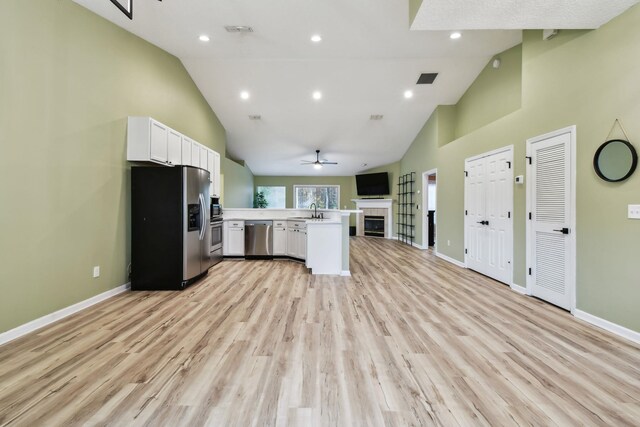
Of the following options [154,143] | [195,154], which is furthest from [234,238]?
[154,143]

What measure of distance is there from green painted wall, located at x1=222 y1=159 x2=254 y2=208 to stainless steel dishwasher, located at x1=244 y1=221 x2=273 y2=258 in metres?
1.63

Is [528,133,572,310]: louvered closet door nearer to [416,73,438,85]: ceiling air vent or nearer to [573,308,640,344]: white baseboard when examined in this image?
[573,308,640,344]: white baseboard

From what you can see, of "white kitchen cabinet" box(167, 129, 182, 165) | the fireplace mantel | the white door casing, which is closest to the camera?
"white kitchen cabinet" box(167, 129, 182, 165)

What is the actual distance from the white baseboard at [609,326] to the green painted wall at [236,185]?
6941 millimetres

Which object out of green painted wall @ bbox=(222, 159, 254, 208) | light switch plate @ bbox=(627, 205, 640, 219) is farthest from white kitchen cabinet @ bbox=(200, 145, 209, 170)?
light switch plate @ bbox=(627, 205, 640, 219)

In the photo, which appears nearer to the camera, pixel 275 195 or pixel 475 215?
pixel 475 215

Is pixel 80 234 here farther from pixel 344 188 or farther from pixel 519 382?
pixel 344 188

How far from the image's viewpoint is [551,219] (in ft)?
10.8

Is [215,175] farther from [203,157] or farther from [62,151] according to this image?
[62,151]

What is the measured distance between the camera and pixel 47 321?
8.58 feet

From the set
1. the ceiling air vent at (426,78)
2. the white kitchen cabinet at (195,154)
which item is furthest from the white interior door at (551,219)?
the white kitchen cabinet at (195,154)

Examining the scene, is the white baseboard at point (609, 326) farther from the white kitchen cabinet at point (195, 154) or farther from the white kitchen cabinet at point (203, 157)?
the white kitchen cabinet at point (203, 157)

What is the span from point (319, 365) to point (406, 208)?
7.52 meters

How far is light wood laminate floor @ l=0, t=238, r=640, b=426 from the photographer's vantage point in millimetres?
1501
